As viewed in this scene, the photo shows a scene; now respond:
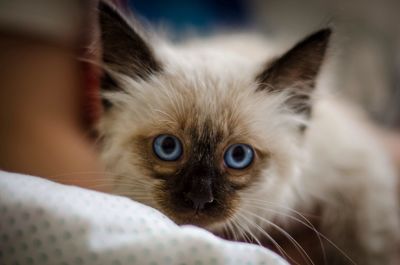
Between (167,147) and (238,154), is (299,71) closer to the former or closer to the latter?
(238,154)

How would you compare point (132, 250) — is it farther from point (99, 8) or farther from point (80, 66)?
point (80, 66)

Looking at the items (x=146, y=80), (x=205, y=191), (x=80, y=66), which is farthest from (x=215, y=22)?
(x=205, y=191)

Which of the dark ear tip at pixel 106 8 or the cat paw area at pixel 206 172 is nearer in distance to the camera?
the cat paw area at pixel 206 172

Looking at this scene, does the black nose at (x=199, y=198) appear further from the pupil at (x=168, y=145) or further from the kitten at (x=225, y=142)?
the pupil at (x=168, y=145)

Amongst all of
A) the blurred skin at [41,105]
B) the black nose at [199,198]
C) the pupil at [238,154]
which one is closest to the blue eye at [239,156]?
the pupil at [238,154]

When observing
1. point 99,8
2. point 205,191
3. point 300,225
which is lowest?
point 300,225

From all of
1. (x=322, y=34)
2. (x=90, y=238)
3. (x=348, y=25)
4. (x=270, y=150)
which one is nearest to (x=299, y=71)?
(x=322, y=34)

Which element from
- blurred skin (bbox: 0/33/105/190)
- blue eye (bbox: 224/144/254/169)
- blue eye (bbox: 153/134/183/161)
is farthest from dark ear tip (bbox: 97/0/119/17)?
blurred skin (bbox: 0/33/105/190)
